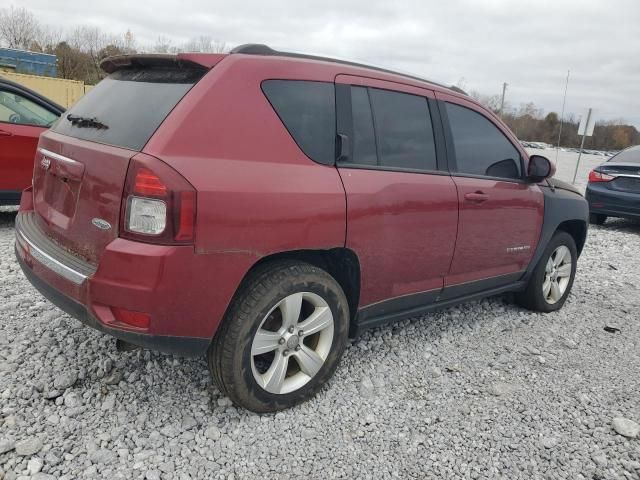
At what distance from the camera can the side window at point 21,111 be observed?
219 inches

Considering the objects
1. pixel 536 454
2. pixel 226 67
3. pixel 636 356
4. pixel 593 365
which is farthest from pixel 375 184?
pixel 636 356

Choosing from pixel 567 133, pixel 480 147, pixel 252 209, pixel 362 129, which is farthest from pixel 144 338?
pixel 567 133

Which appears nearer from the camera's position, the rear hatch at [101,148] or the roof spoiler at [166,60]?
the rear hatch at [101,148]

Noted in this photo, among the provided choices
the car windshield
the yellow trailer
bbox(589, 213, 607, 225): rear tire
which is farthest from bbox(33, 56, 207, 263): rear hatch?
the yellow trailer

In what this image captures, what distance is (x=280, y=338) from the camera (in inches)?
104

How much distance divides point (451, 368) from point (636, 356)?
1.51 metres

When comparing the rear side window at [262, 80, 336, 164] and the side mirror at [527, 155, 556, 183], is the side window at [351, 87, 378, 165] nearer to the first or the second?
the rear side window at [262, 80, 336, 164]

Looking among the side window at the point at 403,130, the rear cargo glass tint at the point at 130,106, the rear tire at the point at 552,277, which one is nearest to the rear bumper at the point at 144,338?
the rear cargo glass tint at the point at 130,106

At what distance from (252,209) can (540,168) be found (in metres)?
2.59

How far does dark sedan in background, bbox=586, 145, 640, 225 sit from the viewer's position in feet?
29.3

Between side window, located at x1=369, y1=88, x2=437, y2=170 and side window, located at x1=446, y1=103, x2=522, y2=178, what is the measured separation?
27 centimetres

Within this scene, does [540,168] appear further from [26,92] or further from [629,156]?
[629,156]

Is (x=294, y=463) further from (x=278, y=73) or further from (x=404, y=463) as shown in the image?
(x=278, y=73)

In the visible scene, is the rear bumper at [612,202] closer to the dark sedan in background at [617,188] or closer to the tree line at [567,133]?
the dark sedan in background at [617,188]
